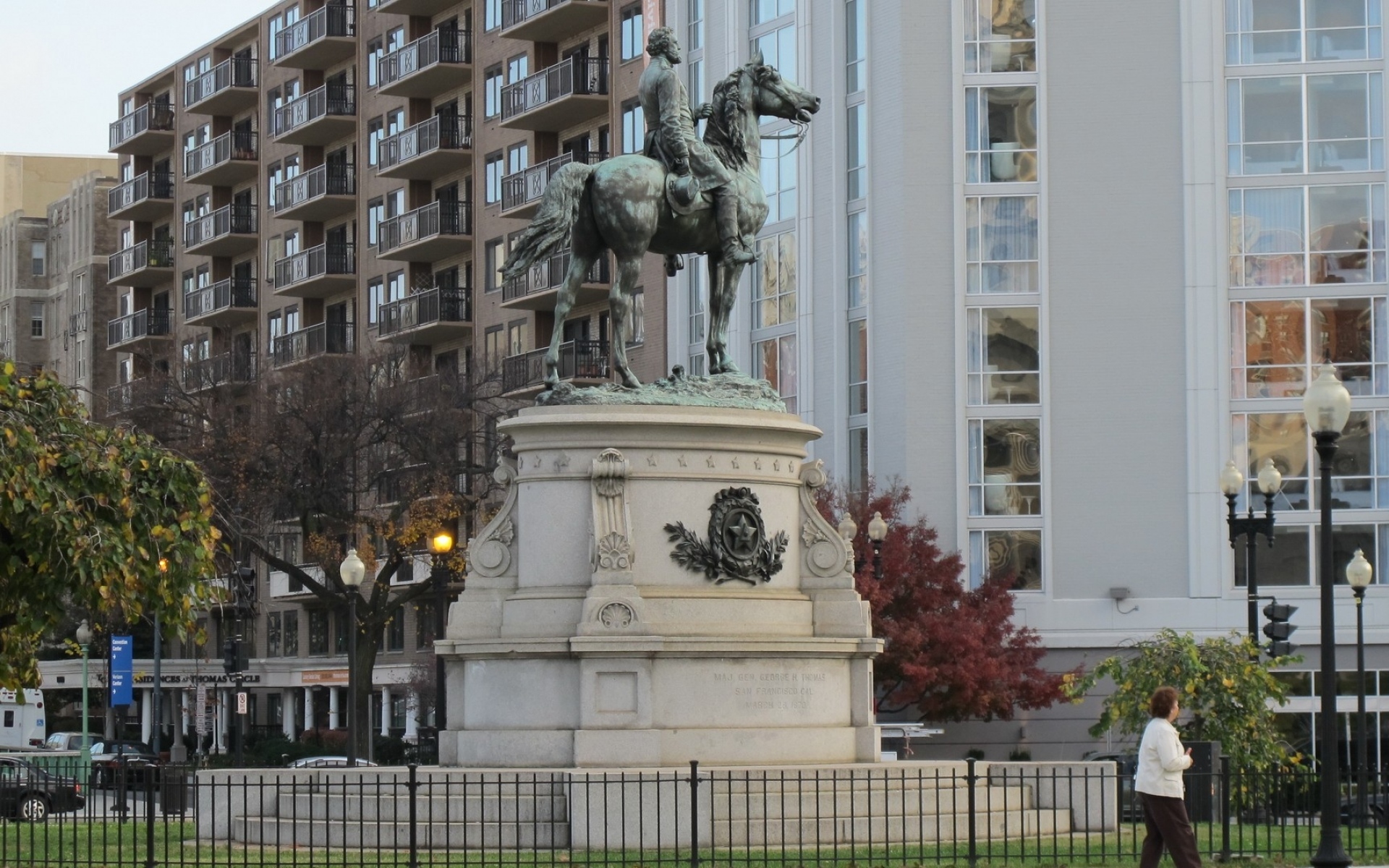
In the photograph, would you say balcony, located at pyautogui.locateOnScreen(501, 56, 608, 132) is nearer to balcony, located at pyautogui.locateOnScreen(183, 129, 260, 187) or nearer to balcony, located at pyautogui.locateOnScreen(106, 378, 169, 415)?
balcony, located at pyautogui.locateOnScreen(106, 378, 169, 415)

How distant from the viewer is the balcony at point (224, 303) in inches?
3994

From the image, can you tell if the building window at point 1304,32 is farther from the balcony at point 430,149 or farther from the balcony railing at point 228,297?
the balcony railing at point 228,297

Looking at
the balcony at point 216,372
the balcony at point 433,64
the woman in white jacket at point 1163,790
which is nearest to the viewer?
the woman in white jacket at point 1163,790

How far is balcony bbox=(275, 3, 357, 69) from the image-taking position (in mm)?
94438

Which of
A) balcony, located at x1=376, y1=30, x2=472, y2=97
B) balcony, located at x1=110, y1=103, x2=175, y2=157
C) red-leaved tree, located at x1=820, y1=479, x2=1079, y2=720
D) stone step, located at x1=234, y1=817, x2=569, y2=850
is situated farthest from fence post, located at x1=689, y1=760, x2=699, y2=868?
balcony, located at x1=110, y1=103, x2=175, y2=157

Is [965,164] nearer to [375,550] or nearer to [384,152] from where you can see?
[375,550]

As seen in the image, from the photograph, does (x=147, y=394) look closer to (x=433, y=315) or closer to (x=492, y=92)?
(x=433, y=315)

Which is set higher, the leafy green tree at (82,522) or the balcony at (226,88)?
the balcony at (226,88)

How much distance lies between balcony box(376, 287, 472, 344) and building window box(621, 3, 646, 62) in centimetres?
1237

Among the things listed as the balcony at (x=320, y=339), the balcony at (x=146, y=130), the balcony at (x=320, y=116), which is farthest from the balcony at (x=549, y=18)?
the balcony at (x=146, y=130)

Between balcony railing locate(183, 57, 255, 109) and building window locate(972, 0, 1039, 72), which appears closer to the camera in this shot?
building window locate(972, 0, 1039, 72)

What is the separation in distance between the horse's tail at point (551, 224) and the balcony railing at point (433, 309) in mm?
58231

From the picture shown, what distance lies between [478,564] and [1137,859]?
7.99m

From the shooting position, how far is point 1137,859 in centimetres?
2402
